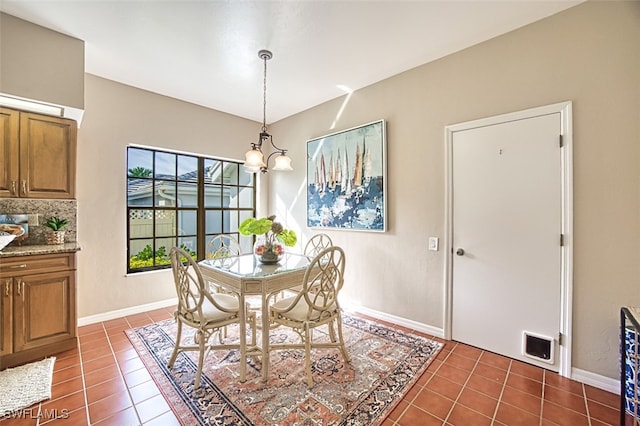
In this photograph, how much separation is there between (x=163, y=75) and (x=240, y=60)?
1020 mm

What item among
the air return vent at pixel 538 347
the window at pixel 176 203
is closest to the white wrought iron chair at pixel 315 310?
the air return vent at pixel 538 347

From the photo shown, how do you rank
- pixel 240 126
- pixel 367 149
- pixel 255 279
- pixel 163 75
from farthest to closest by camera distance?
pixel 240 126, pixel 367 149, pixel 163 75, pixel 255 279

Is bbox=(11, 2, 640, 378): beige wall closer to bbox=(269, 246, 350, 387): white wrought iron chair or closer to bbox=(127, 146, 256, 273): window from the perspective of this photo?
bbox=(127, 146, 256, 273): window

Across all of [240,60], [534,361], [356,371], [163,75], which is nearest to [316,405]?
[356,371]

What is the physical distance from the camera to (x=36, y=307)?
2.31 metres

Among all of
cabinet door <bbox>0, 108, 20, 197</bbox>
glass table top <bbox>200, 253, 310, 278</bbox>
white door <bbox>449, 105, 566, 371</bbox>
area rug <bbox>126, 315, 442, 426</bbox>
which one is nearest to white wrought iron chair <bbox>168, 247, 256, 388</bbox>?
area rug <bbox>126, 315, 442, 426</bbox>

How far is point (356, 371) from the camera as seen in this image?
2.19 meters

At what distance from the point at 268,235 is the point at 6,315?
214 cm

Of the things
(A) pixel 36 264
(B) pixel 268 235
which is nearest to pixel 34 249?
(A) pixel 36 264

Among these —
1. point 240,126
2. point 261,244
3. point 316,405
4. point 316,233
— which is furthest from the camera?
point 240,126

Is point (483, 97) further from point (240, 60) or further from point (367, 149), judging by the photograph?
point (240, 60)

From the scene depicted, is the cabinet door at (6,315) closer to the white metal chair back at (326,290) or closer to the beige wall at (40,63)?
the beige wall at (40,63)

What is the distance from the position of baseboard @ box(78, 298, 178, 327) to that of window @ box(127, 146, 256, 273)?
0.46 m

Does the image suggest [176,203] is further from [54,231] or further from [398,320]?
[398,320]
